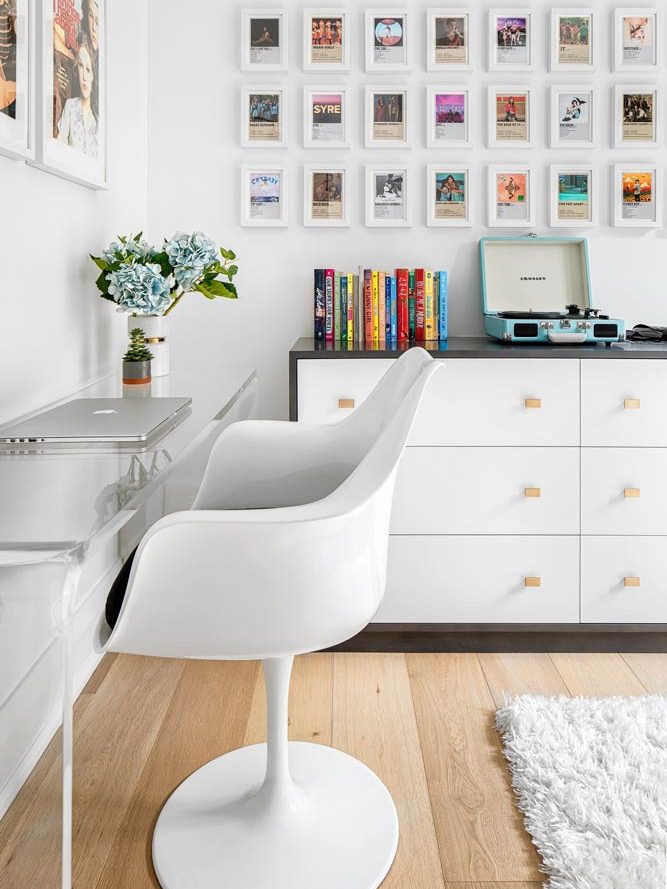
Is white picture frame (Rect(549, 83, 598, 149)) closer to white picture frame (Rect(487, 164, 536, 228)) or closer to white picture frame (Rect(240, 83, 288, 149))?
white picture frame (Rect(487, 164, 536, 228))

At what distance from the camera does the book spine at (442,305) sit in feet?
8.80

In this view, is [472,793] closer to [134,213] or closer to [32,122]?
[32,122]

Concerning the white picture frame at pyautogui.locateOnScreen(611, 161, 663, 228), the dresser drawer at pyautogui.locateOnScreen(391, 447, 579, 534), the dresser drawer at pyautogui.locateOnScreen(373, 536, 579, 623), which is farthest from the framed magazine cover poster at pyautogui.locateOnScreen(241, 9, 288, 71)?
the dresser drawer at pyautogui.locateOnScreen(373, 536, 579, 623)

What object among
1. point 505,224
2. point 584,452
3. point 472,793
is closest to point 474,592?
point 584,452

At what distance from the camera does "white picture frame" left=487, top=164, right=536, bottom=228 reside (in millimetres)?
2818

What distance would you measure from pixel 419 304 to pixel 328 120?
725 mm

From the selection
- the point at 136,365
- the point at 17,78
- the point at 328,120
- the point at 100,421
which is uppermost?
the point at 328,120

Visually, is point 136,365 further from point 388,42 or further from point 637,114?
point 637,114

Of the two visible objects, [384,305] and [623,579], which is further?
[384,305]

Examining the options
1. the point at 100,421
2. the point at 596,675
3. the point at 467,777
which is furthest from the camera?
the point at 596,675

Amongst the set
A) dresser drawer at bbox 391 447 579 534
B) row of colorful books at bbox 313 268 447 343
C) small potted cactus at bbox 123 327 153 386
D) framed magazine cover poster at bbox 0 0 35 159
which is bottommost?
dresser drawer at bbox 391 447 579 534

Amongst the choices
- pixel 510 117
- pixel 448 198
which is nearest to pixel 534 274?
pixel 448 198

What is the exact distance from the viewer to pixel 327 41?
2.79 meters

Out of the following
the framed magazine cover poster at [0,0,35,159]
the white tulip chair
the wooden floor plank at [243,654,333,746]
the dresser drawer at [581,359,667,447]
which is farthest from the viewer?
the dresser drawer at [581,359,667,447]
